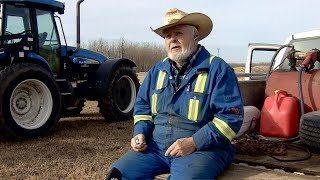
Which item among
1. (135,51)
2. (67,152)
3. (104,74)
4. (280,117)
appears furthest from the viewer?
(135,51)

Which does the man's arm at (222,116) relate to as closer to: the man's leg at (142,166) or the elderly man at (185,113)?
the elderly man at (185,113)

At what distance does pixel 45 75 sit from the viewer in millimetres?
6656

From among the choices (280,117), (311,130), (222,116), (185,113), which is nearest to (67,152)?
(280,117)

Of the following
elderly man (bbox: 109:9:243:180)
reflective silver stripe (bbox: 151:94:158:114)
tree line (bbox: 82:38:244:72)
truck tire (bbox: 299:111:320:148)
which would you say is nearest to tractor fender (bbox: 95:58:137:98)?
elderly man (bbox: 109:9:243:180)

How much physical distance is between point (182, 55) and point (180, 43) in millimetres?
88

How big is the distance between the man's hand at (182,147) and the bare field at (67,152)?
2.28 metres

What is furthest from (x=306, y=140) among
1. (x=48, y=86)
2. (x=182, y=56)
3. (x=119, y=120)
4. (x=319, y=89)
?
(x=119, y=120)

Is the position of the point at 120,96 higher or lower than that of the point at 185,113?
lower

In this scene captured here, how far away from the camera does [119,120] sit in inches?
331

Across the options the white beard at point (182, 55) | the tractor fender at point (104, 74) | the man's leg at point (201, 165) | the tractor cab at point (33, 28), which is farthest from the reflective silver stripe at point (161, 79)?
the tractor fender at point (104, 74)

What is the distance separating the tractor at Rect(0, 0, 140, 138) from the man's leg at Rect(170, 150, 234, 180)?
4179 mm

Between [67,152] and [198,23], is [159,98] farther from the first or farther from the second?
[67,152]

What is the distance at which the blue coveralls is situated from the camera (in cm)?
258

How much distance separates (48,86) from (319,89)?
14.8ft
